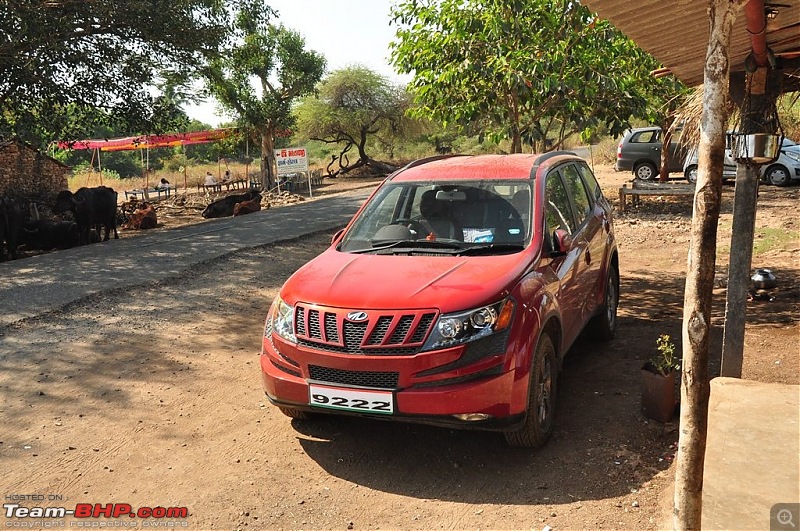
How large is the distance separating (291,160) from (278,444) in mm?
21655

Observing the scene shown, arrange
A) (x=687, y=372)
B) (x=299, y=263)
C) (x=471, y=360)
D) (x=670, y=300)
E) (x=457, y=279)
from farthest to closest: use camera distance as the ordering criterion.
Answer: (x=299, y=263) → (x=670, y=300) → (x=457, y=279) → (x=471, y=360) → (x=687, y=372)

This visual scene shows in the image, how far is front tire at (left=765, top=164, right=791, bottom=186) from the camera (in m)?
18.6

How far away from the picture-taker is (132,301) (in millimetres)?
8305

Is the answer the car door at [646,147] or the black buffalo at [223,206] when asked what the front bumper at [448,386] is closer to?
the black buffalo at [223,206]

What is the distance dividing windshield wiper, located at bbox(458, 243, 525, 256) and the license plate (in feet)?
3.99

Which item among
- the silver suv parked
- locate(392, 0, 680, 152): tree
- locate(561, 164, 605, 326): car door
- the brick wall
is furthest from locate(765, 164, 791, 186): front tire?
the brick wall

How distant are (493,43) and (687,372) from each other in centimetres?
969

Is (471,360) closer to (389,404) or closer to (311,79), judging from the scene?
(389,404)

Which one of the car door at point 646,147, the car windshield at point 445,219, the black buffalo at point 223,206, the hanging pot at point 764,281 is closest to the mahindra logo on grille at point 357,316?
the car windshield at point 445,219

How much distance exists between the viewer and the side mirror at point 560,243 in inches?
179

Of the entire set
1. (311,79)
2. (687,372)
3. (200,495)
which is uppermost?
(311,79)

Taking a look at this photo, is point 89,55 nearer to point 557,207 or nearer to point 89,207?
point 89,207

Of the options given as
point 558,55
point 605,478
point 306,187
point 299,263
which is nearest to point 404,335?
point 605,478

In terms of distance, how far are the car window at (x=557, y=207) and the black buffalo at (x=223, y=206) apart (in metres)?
18.0
